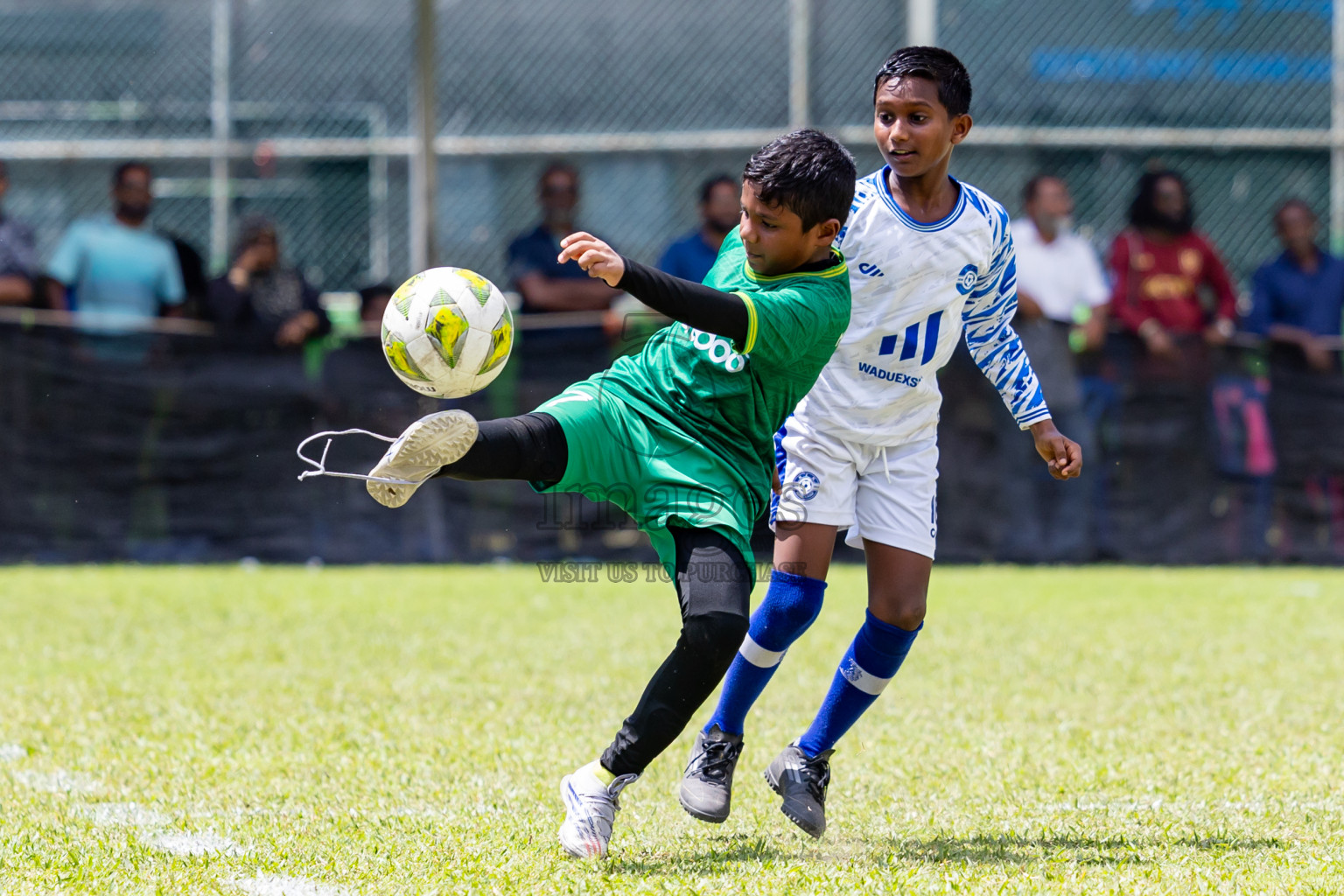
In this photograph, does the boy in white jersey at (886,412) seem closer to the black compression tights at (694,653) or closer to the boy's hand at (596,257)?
the black compression tights at (694,653)

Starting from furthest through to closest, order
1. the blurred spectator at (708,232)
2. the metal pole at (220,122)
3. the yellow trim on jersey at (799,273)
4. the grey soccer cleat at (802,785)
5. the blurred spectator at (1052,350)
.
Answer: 1. the metal pole at (220,122)
2. the blurred spectator at (1052,350)
3. the blurred spectator at (708,232)
4. the grey soccer cleat at (802,785)
5. the yellow trim on jersey at (799,273)

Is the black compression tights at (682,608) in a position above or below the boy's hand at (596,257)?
below

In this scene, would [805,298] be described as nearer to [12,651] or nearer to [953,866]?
[953,866]

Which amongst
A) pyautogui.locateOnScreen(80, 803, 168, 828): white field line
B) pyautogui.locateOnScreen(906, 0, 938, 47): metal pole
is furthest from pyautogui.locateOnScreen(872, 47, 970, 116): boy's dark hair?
pyautogui.locateOnScreen(906, 0, 938, 47): metal pole

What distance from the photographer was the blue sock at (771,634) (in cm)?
402

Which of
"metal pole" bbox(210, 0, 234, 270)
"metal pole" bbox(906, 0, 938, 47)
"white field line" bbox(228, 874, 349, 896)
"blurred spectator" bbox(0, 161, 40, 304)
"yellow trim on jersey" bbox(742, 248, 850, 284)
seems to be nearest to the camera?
"white field line" bbox(228, 874, 349, 896)

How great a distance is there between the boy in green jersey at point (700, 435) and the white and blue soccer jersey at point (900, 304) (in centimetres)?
33

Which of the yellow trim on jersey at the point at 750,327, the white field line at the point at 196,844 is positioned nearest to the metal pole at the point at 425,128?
the white field line at the point at 196,844

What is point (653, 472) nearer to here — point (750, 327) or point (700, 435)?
point (700, 435)

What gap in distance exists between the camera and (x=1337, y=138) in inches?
431

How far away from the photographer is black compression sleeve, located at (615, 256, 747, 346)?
3.21 metres

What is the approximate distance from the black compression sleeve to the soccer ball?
1.43 ft

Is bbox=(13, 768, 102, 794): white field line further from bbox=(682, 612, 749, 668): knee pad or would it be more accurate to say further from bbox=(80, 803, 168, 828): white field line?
bbox=(682, 612, 749, 668): knee pad

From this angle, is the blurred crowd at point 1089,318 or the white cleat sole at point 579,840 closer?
the white cleat sole at point 579,840
